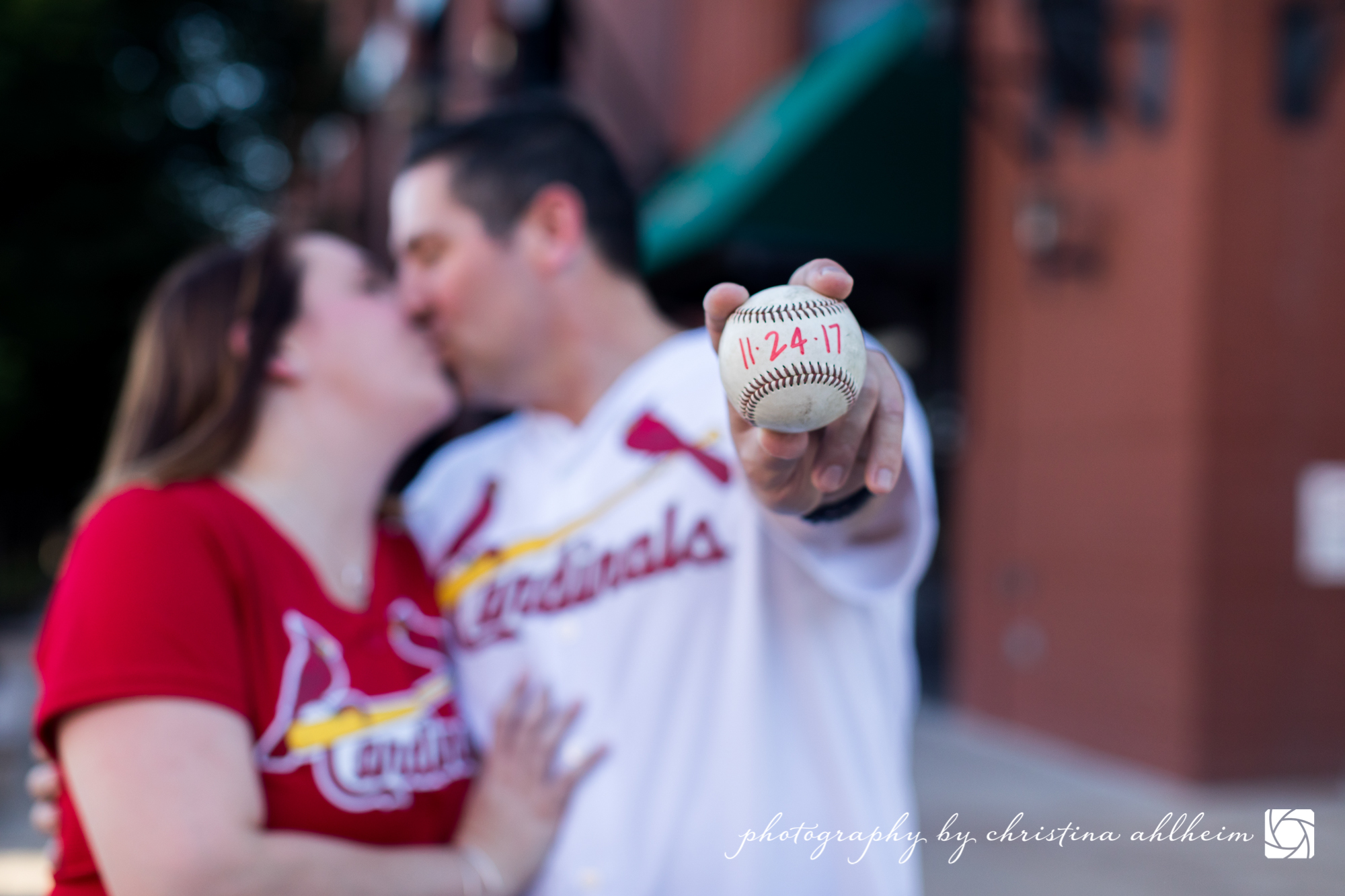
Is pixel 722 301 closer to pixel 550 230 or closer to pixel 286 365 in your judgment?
pixel 550 230

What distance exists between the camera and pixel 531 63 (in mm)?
11875

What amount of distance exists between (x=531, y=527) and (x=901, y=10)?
22.2ft

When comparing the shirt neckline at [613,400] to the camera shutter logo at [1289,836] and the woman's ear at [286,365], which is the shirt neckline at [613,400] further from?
the camera shutter logo at [1289,836]

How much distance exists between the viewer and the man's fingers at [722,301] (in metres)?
1.29

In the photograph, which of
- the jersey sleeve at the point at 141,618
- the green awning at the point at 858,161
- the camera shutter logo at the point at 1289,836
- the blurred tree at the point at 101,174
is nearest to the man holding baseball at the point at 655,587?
the jersey sleeve at the point at 141,618

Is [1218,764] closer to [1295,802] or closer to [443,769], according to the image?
[1295,802]

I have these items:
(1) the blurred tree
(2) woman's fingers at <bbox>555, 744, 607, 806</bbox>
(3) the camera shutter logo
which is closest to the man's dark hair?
(2) woman's fingers at <bbox>555, 744, 607, 806</bbox>

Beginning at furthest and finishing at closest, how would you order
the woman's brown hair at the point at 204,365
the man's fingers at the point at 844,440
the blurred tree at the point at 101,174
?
the blurred tree at the point at 101,174
the woman's brown hair at the point at 204,365
the man's fingers at the point at 844,440

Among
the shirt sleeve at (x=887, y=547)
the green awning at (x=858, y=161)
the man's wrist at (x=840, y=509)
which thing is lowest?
the green awning at (x=858, y=161)

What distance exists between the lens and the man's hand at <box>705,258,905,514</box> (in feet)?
4.26

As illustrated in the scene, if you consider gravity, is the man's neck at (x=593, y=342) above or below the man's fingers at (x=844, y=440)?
below

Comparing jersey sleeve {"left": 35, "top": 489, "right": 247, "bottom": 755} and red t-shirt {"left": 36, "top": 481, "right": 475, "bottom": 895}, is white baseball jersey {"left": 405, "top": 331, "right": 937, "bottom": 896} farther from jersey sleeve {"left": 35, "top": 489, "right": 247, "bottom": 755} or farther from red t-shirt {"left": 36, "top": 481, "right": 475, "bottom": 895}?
jersey sleeve {"left": 35, "top": 489, "right": 247, "bottom": 755}

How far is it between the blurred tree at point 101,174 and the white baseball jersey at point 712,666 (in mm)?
10613

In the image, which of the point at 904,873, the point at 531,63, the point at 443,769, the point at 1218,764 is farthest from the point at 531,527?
the point at 531,63
